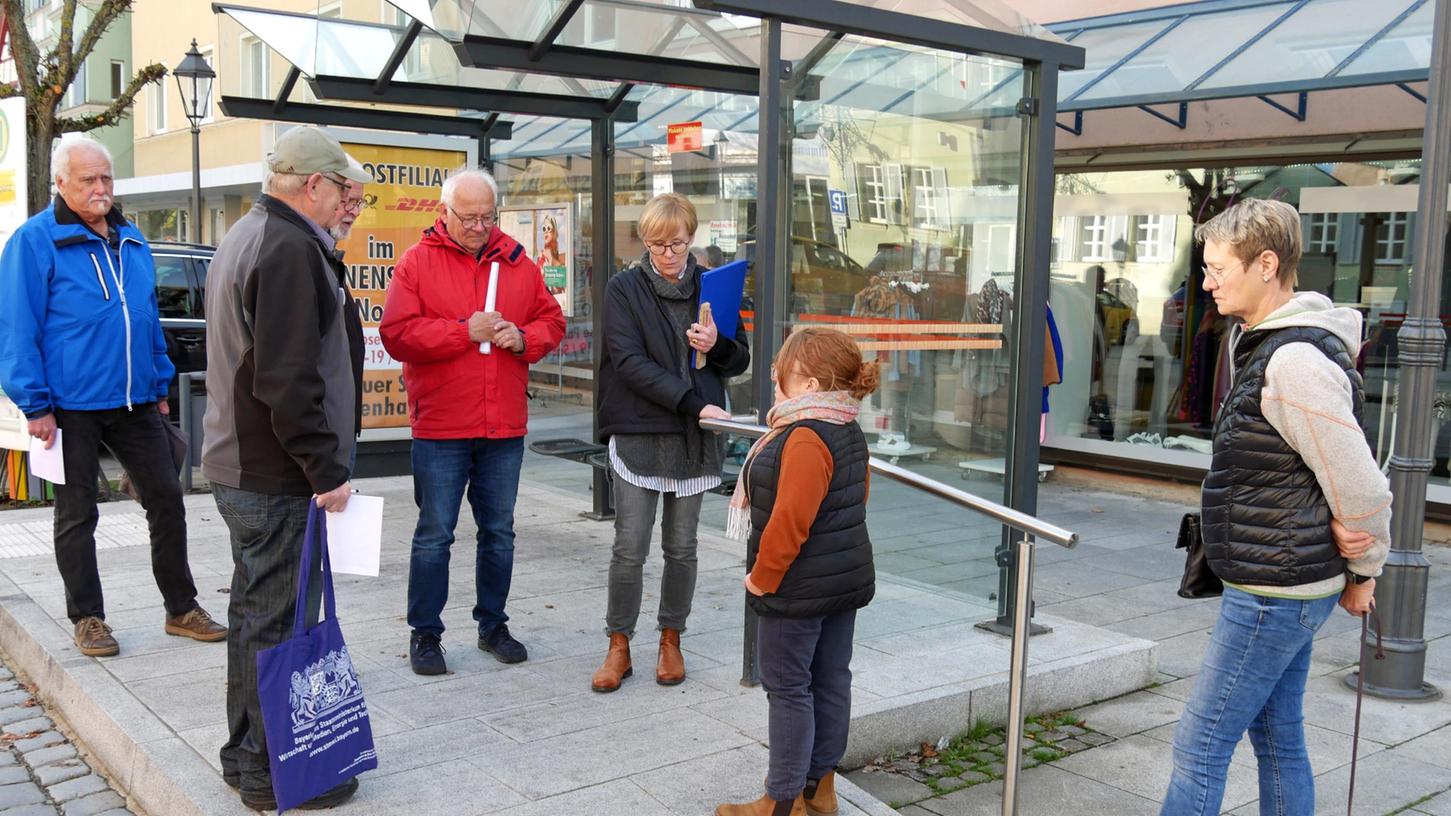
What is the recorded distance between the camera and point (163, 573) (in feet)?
17.2

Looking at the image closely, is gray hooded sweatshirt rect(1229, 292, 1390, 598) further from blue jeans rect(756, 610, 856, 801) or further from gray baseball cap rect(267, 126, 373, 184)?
gray baseball cap rect(267, 126, 373, 184)

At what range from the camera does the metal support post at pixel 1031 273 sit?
5.54 metres

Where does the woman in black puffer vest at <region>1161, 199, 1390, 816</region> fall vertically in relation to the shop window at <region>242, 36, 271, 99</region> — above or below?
Result: below

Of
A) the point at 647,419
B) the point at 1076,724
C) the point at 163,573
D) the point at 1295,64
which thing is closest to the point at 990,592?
the point at 1076,724

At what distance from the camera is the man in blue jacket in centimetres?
500

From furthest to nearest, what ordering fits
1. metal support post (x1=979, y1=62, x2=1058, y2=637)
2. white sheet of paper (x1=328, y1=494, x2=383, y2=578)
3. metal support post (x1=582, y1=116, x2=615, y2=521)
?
1. metal support post (x1=582, y1=116, x2=615, y2=521)
2. metal support post (x1=979, y1=62, x2=1058, y2=637)
3. white sheet of paper (x1=328, y1=494, x2=383, y2=578)

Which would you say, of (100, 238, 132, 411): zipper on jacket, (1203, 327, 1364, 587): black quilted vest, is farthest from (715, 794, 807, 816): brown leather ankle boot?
(100, 238, 132, 411): zipper on jacket

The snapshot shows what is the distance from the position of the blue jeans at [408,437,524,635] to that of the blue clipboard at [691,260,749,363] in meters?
0.88

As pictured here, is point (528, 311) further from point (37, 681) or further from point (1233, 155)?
point (1233, 155)

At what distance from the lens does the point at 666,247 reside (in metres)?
4.63

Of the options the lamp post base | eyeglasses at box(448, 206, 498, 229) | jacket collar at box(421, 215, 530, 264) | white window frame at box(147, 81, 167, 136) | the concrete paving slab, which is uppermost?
white window frame at box(147, 81, 167, 136)

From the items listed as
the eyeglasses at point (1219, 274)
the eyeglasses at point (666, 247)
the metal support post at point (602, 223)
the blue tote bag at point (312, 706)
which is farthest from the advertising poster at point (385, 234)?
the eyeglasses at point (1219, 274)

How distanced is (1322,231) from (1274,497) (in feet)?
23.5

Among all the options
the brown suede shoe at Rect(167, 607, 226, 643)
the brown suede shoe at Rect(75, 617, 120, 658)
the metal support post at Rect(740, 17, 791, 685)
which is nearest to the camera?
the metal support post at Rect(740, 17, 791, 685)
